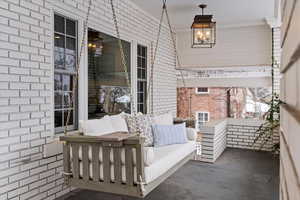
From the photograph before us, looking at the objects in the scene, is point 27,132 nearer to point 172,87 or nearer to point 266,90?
point 172,87

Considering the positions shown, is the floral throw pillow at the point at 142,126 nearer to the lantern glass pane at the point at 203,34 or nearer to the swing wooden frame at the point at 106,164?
the swing wooden frame at the point at 106,164

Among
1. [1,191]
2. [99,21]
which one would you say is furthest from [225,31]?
[1,191]

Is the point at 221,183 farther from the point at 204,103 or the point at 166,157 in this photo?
the point at 204,103

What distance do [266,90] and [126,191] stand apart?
15.5 ft

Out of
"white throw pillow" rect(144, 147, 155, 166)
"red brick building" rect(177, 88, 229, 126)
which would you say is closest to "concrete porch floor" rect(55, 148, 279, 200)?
"white throw pillow" rect(144, 147, 155, 166)

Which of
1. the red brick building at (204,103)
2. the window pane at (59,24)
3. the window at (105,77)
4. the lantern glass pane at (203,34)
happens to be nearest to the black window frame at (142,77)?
the window at (105,77)

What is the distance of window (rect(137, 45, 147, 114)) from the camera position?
206 inches

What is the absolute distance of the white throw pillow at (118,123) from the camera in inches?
136

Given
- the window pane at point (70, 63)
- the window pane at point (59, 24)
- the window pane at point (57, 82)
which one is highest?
the window pane at point (59, 24)

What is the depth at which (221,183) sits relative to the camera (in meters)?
3.64

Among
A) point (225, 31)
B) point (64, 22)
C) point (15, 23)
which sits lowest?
point (15, 23)

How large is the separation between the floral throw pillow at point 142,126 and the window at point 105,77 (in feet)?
1.94

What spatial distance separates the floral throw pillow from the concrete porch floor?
664mm

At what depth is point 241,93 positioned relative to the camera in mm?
6520
